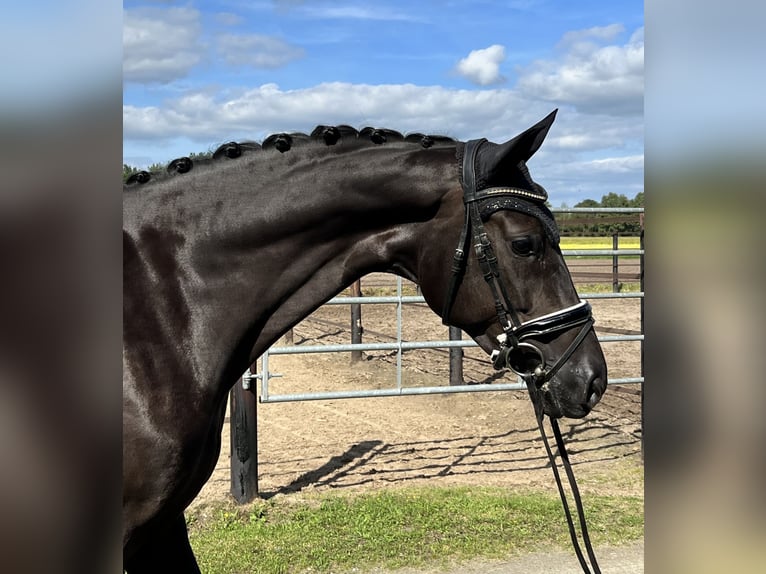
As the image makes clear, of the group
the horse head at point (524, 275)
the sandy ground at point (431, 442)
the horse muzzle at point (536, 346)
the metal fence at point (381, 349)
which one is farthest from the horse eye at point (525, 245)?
the metal fence at point (381, 349)

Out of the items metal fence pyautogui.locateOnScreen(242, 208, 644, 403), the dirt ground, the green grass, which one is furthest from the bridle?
the dirt ground

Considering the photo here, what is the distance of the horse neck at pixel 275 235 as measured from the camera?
218cm

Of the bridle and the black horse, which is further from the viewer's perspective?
the bridle

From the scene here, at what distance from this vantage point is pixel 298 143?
2402 millimetres

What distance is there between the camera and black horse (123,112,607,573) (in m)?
2.10

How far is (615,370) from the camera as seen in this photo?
8820 mm

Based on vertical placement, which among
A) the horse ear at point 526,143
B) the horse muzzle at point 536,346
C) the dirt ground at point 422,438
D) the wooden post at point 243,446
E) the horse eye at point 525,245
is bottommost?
the dirt ground at point 422,438

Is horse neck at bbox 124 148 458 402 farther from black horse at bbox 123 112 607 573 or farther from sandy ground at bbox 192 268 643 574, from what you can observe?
sandy ground at bbox 192 268 643 574

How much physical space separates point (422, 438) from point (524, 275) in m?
4.87

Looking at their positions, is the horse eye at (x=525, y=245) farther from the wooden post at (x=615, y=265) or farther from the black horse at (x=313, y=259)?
the wooden post at (x=615, y=265)

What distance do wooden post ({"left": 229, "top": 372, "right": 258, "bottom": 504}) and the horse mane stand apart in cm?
302

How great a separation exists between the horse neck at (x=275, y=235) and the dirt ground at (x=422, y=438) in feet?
10.9
